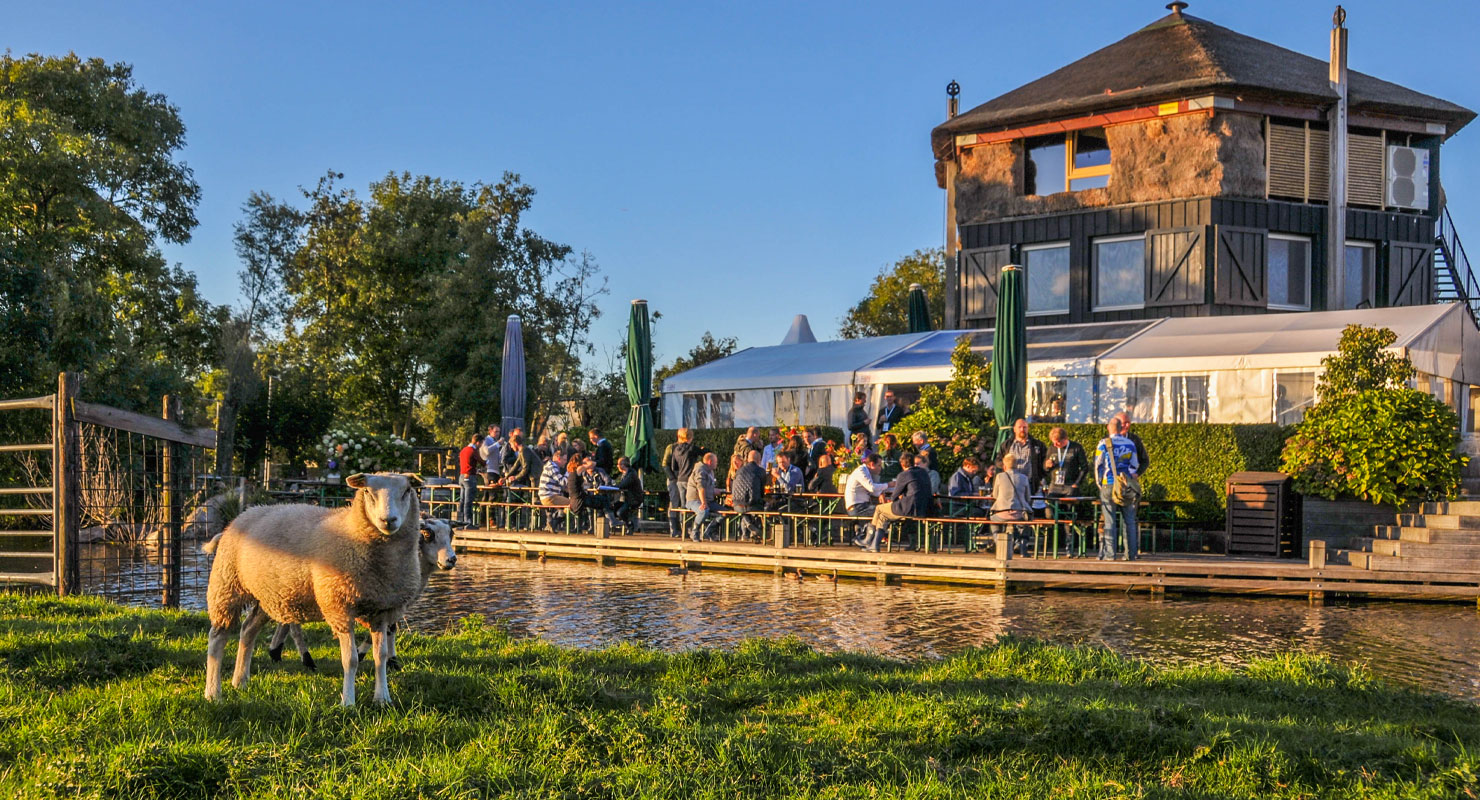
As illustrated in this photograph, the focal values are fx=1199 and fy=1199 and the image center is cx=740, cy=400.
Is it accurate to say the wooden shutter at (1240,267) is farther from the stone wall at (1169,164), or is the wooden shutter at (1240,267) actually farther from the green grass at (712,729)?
the green grass at (712,729)

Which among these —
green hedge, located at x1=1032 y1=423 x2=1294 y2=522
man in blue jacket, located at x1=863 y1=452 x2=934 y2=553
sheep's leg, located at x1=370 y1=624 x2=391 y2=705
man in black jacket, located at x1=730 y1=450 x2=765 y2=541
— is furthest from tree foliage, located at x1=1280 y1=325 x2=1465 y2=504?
sheep's leg, located at x1=370 y1=624 x2=391 y2=705

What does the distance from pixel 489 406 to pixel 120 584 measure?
82.0ft

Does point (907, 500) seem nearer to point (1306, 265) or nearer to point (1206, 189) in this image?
point (1206, 189)

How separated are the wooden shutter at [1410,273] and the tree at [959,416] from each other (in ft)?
43.8

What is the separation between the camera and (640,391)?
22156mm

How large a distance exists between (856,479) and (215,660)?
38.2 ft

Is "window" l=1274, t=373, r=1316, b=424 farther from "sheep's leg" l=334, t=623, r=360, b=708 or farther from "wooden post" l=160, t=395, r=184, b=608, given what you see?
"sheep's leg" l=334, t=623, r=360, b=708

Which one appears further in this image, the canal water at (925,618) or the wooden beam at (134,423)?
the wooden beam at (134,423)

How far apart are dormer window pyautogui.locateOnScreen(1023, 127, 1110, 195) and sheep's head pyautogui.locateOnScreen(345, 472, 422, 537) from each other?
2583 cm

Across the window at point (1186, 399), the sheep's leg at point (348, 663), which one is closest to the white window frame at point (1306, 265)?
the window at point (1186, 399)

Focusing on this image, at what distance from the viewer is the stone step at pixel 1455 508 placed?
14820 millimetres

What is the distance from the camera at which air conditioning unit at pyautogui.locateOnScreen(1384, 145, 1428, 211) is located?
95.9ft

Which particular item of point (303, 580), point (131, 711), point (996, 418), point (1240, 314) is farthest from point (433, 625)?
point (1240, 314)

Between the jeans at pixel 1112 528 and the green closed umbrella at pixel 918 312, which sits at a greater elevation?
the green closed umbrella at pixel 918 312
